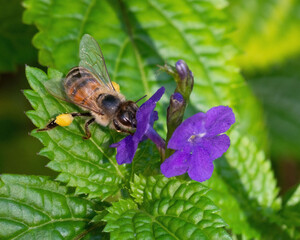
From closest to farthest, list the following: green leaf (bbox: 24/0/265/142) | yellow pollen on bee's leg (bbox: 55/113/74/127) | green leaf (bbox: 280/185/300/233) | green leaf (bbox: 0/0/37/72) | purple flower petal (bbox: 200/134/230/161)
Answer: purple flower petal (bbox: 200/134/230/161) < yellow pollen on bee's leg (bbox: 55/113/74/127) < green leaf (bbox: 280/185/300/233) < green leaf (bbox: 24/0/265/142) < green leaf (bbox: 0/0/37/72)

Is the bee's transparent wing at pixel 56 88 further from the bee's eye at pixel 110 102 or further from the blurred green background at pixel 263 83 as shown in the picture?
the blurred green background at pixel 263 83

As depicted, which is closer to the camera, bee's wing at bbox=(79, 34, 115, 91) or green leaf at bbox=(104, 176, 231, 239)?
green leaf at bbox=(104, 176, 231, 239)

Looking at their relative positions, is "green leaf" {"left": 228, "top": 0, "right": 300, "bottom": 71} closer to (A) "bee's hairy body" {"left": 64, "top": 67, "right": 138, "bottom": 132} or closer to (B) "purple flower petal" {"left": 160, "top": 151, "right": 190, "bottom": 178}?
(A) "bee's hairy body" {"left": 64, "top": 67, "right": 138, "bottom": 132}

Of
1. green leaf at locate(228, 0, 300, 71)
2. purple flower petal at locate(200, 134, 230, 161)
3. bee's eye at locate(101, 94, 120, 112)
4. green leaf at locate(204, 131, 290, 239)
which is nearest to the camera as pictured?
purple flower petal at locate(200, 134, 230, 161)

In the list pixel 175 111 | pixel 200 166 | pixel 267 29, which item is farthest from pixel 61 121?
pixel 267 29

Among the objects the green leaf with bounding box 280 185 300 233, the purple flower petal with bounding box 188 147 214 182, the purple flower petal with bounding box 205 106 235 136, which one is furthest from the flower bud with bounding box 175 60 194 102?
the green leaf with bounding box 280 185 300 233

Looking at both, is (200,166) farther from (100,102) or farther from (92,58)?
(92,58)
